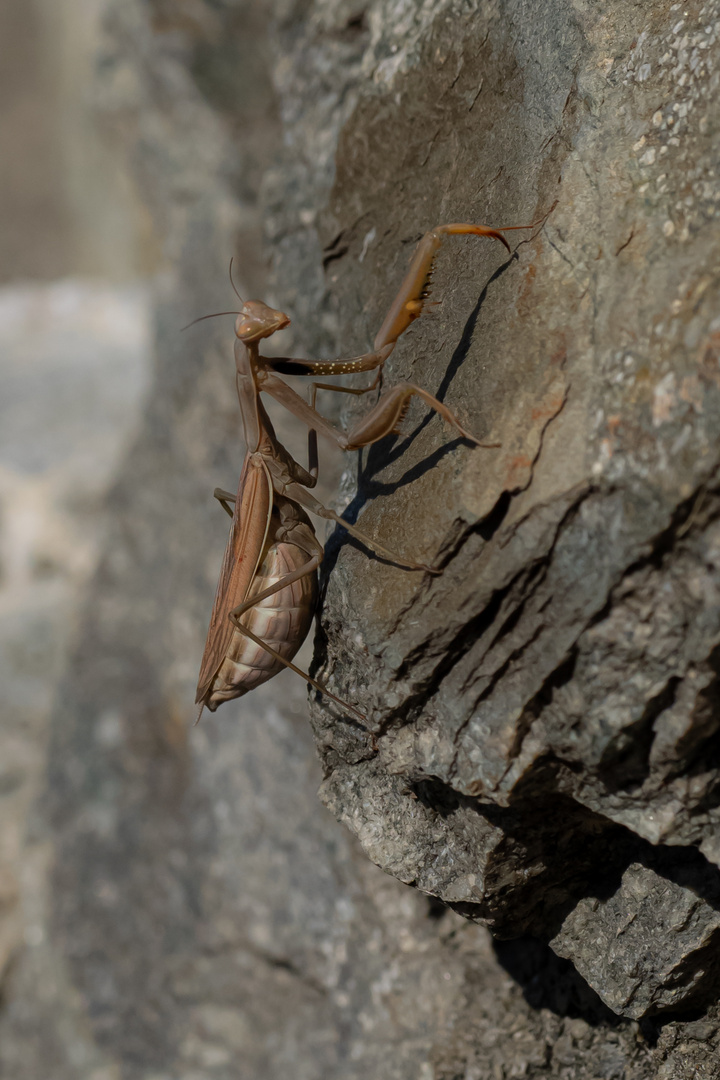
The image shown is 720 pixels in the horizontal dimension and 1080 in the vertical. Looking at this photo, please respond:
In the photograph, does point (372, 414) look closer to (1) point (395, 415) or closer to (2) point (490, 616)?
(1) point (395, 415)

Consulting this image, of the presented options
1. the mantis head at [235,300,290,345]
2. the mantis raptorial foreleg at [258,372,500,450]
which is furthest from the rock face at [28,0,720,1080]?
the mantis head at [235,300,290,345]

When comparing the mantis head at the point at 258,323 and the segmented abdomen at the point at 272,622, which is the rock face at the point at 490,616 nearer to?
the segmented abdomen at the point at 272,622

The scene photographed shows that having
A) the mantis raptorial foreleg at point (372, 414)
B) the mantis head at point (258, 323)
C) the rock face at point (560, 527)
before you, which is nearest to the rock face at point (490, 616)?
the rock face at point (560, 527)

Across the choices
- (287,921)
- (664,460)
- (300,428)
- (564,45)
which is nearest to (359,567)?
(664,460)

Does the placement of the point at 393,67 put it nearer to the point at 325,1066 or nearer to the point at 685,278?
the point at 685,278

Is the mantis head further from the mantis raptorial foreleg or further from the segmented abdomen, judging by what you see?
the segmented abdomen

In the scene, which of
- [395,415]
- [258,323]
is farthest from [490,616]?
[258,323]

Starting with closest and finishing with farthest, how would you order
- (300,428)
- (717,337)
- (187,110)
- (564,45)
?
(717,337) < (564,45) < (300,428) < (187,110)
